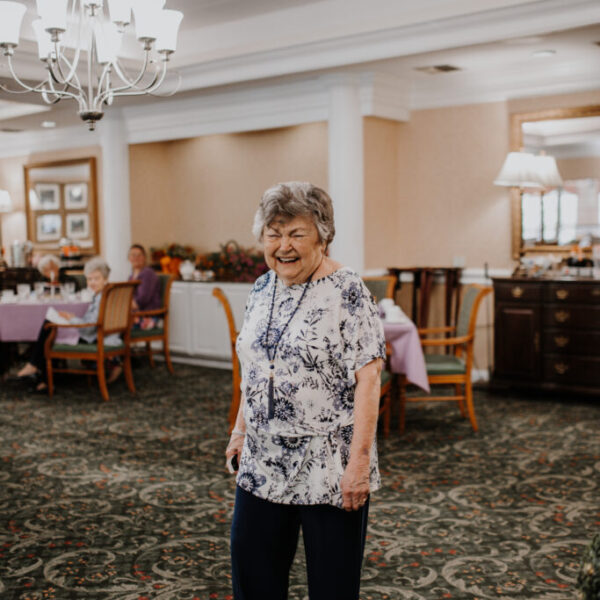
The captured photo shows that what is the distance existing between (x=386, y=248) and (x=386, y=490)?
4.04 m

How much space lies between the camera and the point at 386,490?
4.55 meters

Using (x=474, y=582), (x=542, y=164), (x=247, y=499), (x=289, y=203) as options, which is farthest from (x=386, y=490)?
(x=542, y=164)

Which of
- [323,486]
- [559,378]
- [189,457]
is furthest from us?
[559,378]

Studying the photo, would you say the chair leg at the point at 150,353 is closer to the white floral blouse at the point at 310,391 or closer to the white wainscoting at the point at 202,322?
the white wainscoting at the point at 202,322

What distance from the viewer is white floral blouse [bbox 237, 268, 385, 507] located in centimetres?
209

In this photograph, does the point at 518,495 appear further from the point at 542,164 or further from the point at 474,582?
the point at 542,164

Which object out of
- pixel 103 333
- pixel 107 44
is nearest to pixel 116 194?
pixel 103 333

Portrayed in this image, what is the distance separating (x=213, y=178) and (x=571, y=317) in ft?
16.3

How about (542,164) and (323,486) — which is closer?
(323,486)

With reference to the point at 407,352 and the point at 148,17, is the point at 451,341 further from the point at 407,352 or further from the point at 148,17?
the point at 148,17

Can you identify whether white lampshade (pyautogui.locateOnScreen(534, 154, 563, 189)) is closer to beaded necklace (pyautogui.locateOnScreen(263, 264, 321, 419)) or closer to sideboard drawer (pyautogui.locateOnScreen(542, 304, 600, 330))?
sideboard drawer (pyautogui.locateOnScreen(542, 304, 600, 330))

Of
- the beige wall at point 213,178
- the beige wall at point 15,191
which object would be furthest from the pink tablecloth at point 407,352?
the beige wall at point 15,191

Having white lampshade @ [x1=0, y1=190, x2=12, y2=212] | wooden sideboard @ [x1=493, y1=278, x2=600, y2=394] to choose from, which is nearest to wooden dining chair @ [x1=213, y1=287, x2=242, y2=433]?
wooden sideboard @ [x1=493, y1=278, x2=600, y2=394]

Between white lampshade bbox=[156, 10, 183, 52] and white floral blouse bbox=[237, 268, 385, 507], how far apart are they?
3.09 m
